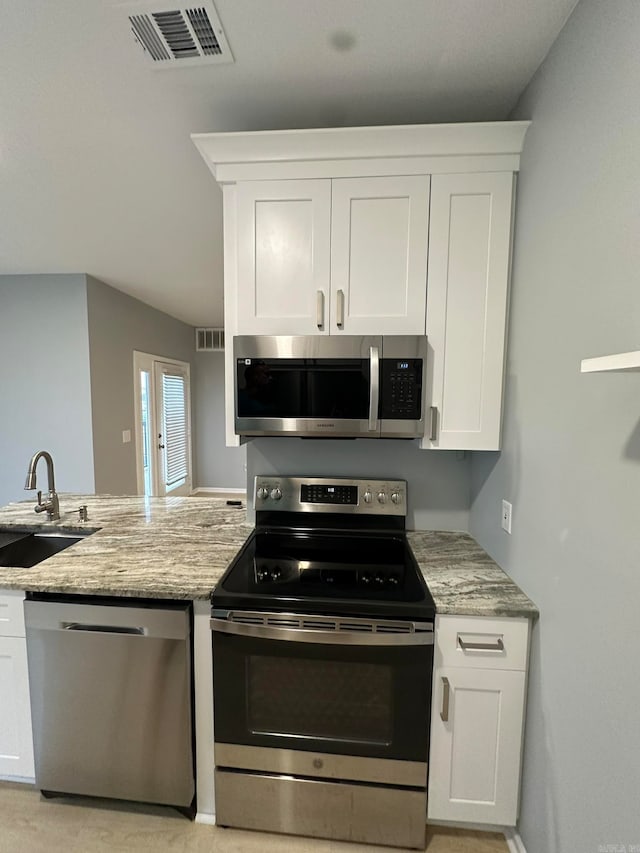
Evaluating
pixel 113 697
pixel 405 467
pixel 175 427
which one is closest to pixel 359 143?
pixel 405 467

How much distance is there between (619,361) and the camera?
650mm

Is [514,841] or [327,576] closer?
[514,841]

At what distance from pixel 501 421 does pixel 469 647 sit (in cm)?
84

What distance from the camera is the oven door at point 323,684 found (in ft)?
4.07

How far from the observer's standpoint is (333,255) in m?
1.51

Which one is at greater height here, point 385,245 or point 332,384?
point 385,245

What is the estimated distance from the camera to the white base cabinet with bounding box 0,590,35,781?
140cm

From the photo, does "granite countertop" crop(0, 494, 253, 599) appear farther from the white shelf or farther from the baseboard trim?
the baseboard trim

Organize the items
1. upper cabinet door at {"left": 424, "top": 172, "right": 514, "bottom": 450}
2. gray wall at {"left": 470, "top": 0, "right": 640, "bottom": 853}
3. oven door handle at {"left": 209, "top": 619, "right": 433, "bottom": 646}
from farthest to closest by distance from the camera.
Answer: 1. upper cabinet door at {"left": 424, "top": 172, "right": 514, "bottom": 450}
2. oven door handle at {"left": 209, "top": 619, "right": 433, "bottom": 646}
3. gray wall at {"left": 470, "top": 0, "right": 640, "bottom": 853}

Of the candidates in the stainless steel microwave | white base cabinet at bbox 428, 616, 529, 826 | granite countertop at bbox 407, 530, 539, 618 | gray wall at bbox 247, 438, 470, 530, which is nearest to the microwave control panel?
the stainless steel microwave

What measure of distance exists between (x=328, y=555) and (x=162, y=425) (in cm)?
400

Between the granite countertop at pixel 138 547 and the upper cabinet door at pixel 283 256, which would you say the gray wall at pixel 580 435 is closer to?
the upper cabinet door at pixel 283 256

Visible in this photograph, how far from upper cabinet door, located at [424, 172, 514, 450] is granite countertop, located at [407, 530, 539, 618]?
0.48 m

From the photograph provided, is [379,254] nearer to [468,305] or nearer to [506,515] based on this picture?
[468,305]
